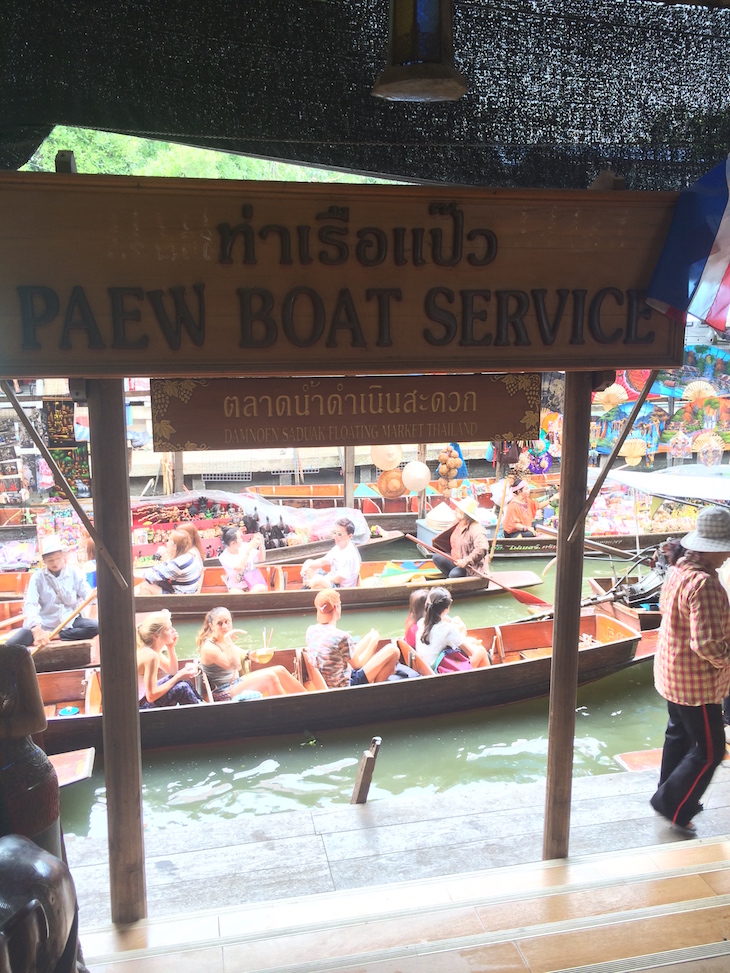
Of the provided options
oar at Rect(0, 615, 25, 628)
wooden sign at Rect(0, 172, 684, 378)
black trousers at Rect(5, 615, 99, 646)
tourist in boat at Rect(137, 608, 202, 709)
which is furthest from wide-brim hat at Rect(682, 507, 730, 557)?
oar at Rect(0, 615, 25, 628)

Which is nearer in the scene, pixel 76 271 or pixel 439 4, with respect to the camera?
pixel 439 4

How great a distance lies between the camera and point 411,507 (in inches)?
535

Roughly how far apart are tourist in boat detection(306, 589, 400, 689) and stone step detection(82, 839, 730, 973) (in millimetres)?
3146

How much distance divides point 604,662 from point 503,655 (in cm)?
94

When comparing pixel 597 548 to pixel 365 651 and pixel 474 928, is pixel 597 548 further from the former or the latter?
pixel 474 928

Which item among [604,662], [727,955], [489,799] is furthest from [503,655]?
[727,955]

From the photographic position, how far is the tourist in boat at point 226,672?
634 cm

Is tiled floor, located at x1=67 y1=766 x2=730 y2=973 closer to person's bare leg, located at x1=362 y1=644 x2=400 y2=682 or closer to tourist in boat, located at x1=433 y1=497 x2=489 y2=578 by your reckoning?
person's bare leg, located at x1=362 y1=644 x2=400 y2=682

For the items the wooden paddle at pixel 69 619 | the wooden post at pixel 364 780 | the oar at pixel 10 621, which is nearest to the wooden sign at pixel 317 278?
the wooden post at pixel 364 780

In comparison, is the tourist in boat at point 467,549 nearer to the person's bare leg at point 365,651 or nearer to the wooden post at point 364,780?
the person's bare leg at point 365,651

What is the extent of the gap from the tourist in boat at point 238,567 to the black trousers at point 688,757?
614 centimetres

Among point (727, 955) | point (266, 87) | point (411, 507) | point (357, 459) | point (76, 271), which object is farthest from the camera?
point (357, 459)

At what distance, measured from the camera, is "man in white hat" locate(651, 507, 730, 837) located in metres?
3.80

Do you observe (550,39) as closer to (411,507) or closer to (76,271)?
(76,271)
